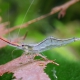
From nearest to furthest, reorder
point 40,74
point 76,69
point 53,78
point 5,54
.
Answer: point 40,74, point 53,78, point 76,69, point 5,54

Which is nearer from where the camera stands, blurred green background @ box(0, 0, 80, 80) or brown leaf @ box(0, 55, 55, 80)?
brown leaf @ box(0, 55, 55, 80)

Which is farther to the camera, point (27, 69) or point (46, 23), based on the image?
point (46, 23)

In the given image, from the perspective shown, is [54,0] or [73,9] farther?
[54,0]

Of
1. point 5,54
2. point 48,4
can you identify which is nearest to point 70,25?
point 48,4

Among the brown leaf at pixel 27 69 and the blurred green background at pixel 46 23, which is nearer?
the brown leaf at pixel 27 69

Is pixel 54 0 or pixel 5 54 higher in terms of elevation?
pixel 54 0

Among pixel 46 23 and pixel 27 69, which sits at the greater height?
pixel 46 23

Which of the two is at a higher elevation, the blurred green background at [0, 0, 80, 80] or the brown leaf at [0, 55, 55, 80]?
the blurred green background at [0, 0, 80, 80]

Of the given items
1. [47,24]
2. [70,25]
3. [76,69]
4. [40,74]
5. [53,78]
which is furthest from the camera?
[47,24]

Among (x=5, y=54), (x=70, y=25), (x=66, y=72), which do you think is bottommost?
(x=66, y=72)

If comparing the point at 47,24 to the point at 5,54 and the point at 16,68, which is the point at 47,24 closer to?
the point at 5,54

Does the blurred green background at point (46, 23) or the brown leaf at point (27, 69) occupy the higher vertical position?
the blurred green background at point (46, 23)
